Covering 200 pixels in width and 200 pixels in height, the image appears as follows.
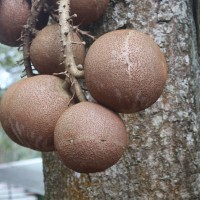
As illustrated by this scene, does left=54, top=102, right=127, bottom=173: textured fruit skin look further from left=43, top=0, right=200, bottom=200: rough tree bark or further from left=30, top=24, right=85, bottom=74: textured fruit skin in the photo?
left=43, top=0, right=200, bottom=200: rough tree bark

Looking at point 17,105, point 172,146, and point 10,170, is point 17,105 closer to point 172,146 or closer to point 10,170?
point 172,146

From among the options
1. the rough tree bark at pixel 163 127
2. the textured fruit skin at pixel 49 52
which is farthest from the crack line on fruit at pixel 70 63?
the rough tree bark at pixel 163 127

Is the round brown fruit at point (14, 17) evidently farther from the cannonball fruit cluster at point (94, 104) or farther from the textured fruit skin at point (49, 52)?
the cannonball fruit cluster at point (94, 104)

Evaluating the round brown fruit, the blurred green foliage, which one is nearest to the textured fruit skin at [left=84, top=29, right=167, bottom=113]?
the round brown fruit

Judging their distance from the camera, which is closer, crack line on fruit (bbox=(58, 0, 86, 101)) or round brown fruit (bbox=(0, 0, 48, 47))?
crack line on fruit (bbox=(58, 0, 86, 101))

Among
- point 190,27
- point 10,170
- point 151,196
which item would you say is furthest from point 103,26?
point 10,170

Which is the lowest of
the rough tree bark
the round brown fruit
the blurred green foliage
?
the blurred green foliage
